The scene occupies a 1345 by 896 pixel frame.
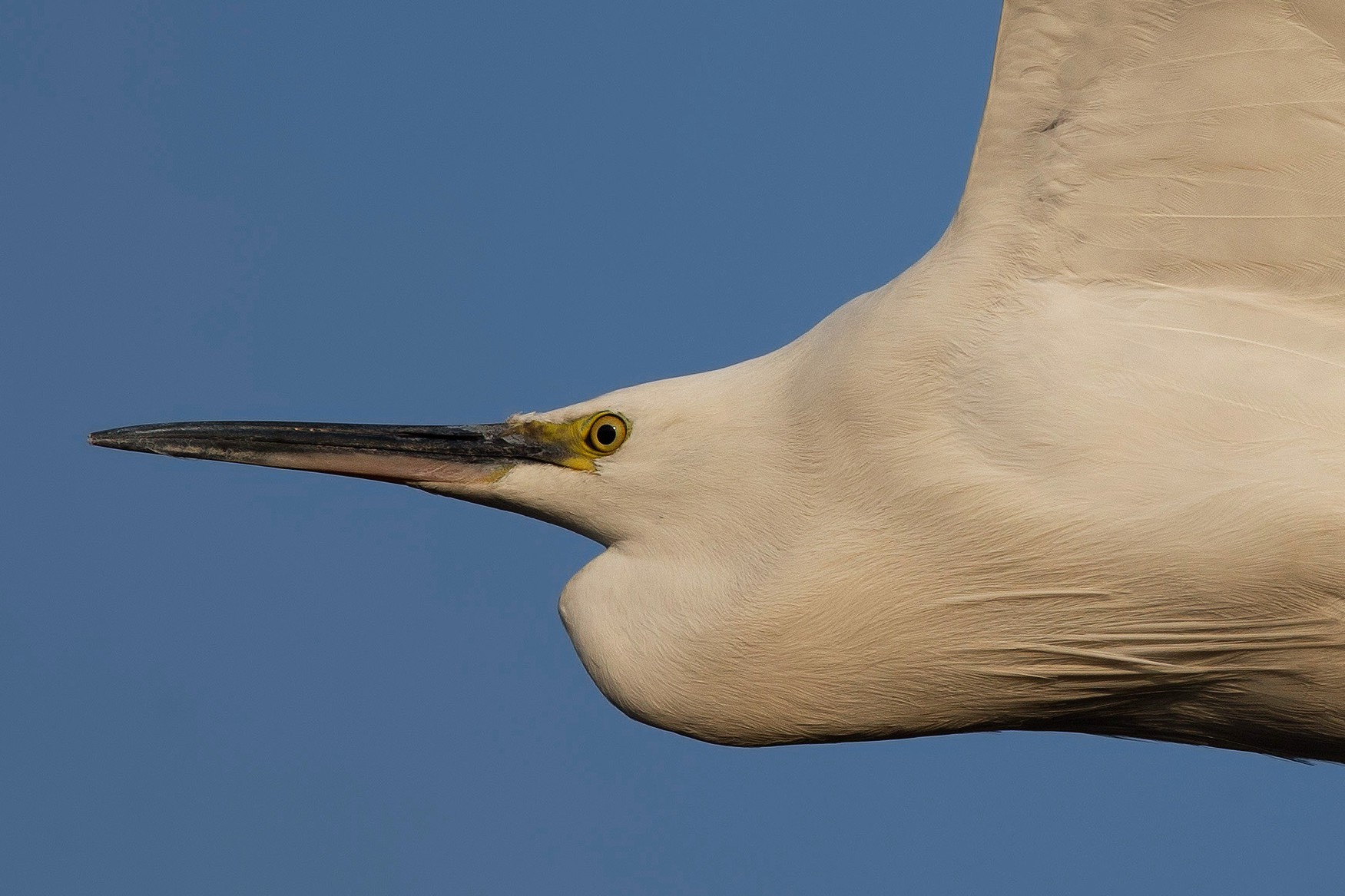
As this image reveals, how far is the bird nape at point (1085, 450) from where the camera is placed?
4.36 metres

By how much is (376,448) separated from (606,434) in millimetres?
850

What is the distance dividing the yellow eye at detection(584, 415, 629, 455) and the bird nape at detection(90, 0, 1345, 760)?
2.07ft

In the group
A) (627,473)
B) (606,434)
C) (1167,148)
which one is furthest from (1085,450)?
(606,434)

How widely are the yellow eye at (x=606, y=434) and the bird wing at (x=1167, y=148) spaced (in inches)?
53.7

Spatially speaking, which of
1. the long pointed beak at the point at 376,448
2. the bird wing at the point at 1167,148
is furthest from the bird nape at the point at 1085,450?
the long pointed beak at the point at 376,448

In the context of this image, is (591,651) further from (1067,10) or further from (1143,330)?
(1067,10)

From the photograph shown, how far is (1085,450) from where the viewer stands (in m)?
4.43

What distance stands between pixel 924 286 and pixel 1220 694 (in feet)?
4.70

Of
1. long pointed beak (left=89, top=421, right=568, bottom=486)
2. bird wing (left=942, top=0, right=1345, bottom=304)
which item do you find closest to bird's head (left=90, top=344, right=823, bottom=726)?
long pointed beak (left=89, top=421, right=568, bottom=486)

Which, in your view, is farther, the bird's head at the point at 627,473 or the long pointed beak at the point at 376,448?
the long pointed beak at the point at 376,448

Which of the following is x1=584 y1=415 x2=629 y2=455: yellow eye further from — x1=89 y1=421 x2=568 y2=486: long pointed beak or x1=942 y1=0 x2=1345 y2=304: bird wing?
x1=942 y1=0 x2=1345 y2=304: bird wing

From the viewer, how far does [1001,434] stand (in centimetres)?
452

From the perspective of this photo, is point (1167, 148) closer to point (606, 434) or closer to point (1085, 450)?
point (1085, 450)

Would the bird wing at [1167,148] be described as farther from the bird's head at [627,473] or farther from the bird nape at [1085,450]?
the bird's head at [627,473]
